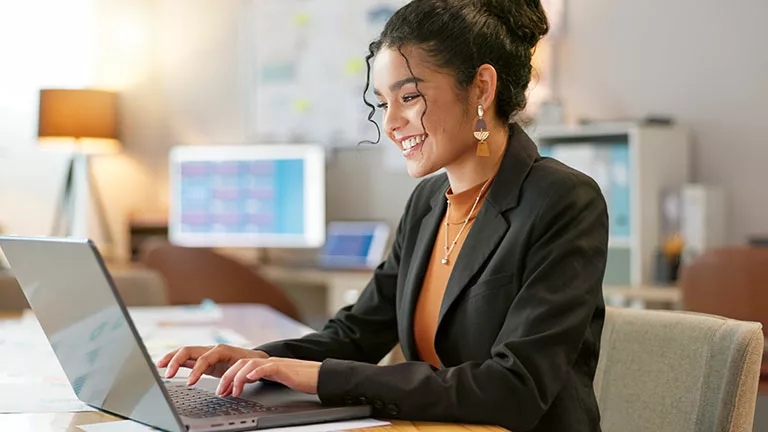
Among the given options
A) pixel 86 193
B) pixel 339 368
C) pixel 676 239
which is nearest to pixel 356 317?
pixel 339 368

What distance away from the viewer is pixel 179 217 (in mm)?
5211

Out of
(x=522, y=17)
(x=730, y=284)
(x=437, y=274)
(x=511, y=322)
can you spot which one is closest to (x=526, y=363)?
(x=511, y=322)

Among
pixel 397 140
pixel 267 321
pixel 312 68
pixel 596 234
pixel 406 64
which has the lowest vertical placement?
pixel 267 321

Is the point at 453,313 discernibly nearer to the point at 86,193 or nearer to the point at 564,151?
the point at 564,151

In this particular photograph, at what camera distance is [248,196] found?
16.7 feet

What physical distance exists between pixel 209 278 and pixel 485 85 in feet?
10.2

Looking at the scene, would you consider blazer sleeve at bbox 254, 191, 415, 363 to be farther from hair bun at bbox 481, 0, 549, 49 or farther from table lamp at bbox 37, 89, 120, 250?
table lamp at bbox 37, 89, 120, 250

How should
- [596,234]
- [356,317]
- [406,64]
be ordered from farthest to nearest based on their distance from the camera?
[356,317]
[406,64]
[596,234]

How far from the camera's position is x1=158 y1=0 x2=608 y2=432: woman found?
1.27 meters

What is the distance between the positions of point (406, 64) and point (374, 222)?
3545 millimetres

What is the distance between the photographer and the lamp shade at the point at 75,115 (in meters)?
5.03

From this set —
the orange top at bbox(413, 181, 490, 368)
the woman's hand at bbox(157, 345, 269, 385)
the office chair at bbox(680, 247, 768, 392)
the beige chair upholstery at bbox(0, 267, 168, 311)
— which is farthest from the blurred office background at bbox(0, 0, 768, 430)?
the woman's hand at bbox(157, 345, 269, 385)

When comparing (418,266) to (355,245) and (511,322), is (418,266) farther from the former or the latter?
(355,245)

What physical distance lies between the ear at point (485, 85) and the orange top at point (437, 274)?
0.13 metres
